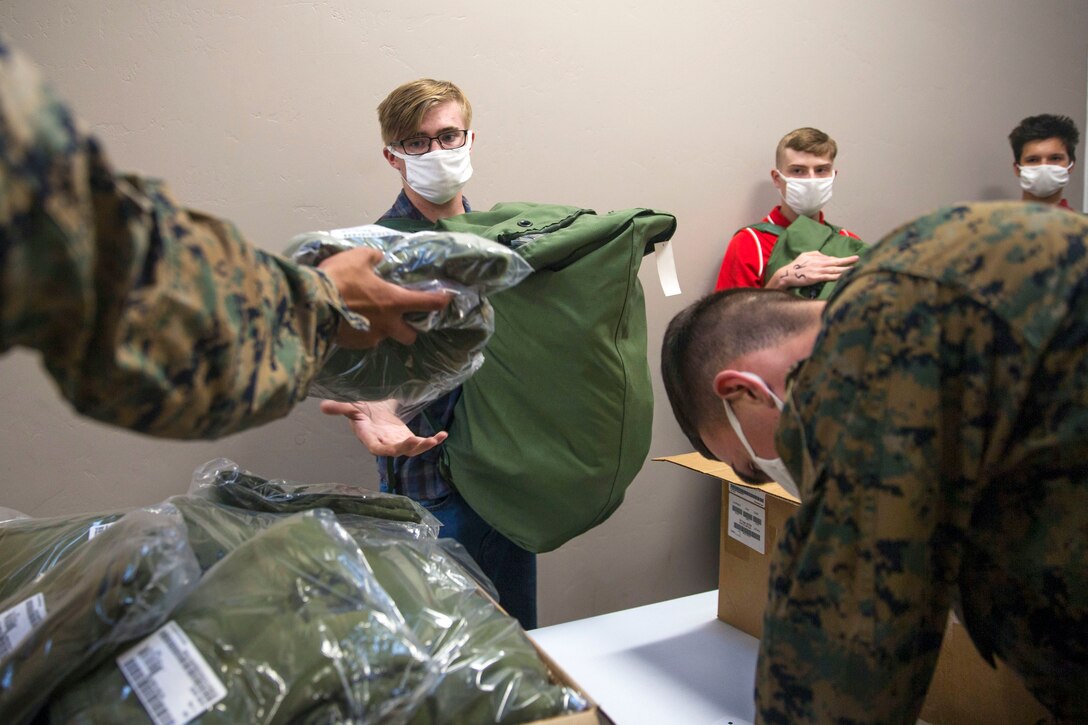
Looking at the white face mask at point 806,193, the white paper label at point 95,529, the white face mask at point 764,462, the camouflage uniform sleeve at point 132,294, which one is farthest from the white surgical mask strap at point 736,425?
the white face mask at point 806,193

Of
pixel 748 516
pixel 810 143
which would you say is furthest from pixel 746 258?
pixel 748 516

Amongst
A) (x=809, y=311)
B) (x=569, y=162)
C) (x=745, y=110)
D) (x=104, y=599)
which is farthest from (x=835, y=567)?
(x=745, y=110)

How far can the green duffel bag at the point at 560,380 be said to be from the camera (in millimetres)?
1215

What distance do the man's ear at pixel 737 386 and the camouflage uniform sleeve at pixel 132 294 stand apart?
18.4 inches

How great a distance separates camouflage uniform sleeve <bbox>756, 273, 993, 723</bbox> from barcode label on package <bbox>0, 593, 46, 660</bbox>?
67 centimetres

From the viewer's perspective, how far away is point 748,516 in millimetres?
1365

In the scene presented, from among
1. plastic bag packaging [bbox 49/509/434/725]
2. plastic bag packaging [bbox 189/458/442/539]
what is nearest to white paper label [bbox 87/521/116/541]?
plastic bag packaging [bbox 189/458/442/539]

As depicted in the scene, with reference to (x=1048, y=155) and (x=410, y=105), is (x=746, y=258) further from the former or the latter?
(x=1048, y=155)

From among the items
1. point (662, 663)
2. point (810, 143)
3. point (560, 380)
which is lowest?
point (662, 663)

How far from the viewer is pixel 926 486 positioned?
634mm

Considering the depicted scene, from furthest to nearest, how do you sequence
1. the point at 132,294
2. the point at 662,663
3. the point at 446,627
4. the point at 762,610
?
the point at 762,610
the point at 662,663
the point at 446,627
the point at 132,294

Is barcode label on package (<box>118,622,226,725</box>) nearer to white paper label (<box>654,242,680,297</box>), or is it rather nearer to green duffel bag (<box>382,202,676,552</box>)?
green duffel bag (<box>382,202,676,552</box>)

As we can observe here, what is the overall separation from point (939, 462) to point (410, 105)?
1.39 meters

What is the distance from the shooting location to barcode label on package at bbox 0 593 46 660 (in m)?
0.66
